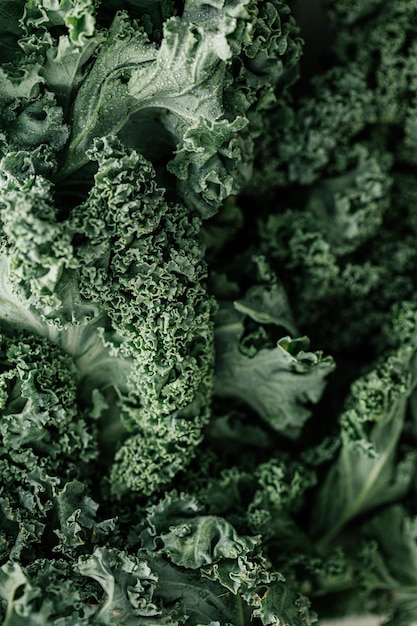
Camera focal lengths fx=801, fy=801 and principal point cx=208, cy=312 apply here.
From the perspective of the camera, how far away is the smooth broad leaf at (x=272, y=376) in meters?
2.08

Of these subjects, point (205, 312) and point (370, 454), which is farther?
point (370, 454)

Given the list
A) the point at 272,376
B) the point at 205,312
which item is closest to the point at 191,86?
the point at 205,312

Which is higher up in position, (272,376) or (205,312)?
(205,312)

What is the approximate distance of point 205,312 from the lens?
1.93 meters

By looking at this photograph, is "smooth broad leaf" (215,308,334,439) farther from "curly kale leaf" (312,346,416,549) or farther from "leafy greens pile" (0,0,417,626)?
"curly kale leaf" (312,346,416,549)

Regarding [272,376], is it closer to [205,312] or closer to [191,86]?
[205,312]

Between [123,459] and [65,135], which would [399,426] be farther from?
[65,135]

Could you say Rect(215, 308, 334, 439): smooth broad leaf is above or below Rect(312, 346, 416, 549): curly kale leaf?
above

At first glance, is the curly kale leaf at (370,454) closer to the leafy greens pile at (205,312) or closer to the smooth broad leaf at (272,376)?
the leafy greens pile at (205,312)

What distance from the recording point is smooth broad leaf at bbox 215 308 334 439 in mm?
2084

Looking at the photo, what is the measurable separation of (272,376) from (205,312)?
346 millimetres

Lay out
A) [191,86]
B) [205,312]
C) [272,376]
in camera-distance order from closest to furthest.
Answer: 1. [191,86]
2. [205,312]
3. [272,376]

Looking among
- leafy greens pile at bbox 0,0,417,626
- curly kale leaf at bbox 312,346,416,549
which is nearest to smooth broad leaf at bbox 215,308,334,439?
leafy greens pile at bbox 0,0,417,626

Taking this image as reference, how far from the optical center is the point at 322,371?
7.05ft
